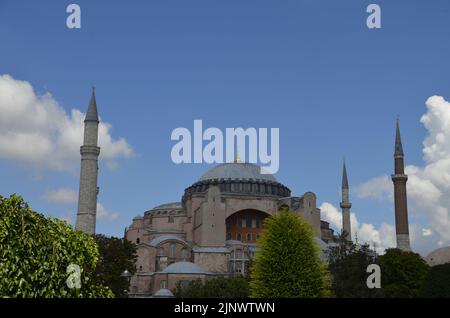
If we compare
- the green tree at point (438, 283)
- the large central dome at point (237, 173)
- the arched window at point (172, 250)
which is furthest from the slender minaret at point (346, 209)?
the green tree at point (438, 283)

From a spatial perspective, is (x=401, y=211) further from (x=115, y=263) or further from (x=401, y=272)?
(x=115, y=263)

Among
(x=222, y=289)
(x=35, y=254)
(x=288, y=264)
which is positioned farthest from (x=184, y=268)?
(x=35, y=254)

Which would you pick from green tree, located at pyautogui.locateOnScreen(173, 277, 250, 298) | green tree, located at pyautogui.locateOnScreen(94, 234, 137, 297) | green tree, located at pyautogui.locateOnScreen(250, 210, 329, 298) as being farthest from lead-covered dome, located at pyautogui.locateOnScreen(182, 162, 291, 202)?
green tree, located at pyautogui.locateOnScreen(250, 210, 329, 298)

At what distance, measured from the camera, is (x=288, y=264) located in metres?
22.4

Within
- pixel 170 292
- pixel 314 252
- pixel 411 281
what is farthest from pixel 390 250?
pixel 314 252

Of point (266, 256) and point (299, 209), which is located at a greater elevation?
point (299, 209)

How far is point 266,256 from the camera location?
22.8 metres

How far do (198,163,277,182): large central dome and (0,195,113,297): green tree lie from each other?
52.9 meters

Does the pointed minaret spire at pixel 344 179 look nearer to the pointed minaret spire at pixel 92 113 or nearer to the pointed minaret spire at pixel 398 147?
the pointed minaret spire at pixel 398 147

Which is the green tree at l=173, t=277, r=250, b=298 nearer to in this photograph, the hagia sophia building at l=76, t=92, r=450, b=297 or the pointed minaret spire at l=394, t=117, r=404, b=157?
the hagia sophia building at l=76, t=92, r=450, b=297

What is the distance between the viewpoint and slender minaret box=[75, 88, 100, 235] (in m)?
47.8

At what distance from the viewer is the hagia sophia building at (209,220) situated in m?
49.4
